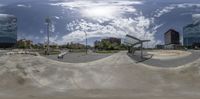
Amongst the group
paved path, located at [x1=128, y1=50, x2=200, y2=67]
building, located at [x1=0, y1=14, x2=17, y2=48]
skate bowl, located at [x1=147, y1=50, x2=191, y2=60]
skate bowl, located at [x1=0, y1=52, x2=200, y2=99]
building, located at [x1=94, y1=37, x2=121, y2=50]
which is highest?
building, located at [x1=0, y1=14, x2=17, y2=48]

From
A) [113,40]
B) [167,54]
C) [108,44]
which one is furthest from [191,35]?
[108,44]

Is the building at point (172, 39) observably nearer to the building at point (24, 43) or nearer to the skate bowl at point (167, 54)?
the skate bowl at point (167, 54)

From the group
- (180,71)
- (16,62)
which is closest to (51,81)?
(16,62)

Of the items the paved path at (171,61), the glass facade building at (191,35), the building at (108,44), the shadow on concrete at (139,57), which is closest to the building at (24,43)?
the building at (108,44)

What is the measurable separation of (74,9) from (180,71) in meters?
6.09

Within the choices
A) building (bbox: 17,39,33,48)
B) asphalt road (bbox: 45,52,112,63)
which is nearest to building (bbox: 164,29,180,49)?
asphalt road (bbox: 45,52,112,63)

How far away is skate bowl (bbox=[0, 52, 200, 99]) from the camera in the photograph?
677 inches

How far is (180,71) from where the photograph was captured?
19.8 metres

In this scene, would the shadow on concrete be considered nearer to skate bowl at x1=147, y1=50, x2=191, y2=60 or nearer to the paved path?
the paved path

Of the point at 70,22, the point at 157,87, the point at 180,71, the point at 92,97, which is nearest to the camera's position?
the point at 92,97

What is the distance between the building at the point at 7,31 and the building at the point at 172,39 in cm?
736

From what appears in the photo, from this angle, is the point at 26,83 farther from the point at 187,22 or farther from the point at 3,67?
the point at 187,22

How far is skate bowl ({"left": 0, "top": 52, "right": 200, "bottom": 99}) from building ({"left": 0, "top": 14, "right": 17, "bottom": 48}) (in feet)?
2.27

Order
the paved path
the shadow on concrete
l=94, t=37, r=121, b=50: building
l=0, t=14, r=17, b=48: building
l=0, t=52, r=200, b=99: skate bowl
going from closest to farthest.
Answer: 1. l=0, t=52, r=200, b=99: skate bowl
2. l=0, t=14, r=17, b=48: building
3. the paved path
4. the shadow on concrete
5. l=94, t=37, r=121, b=50: building
